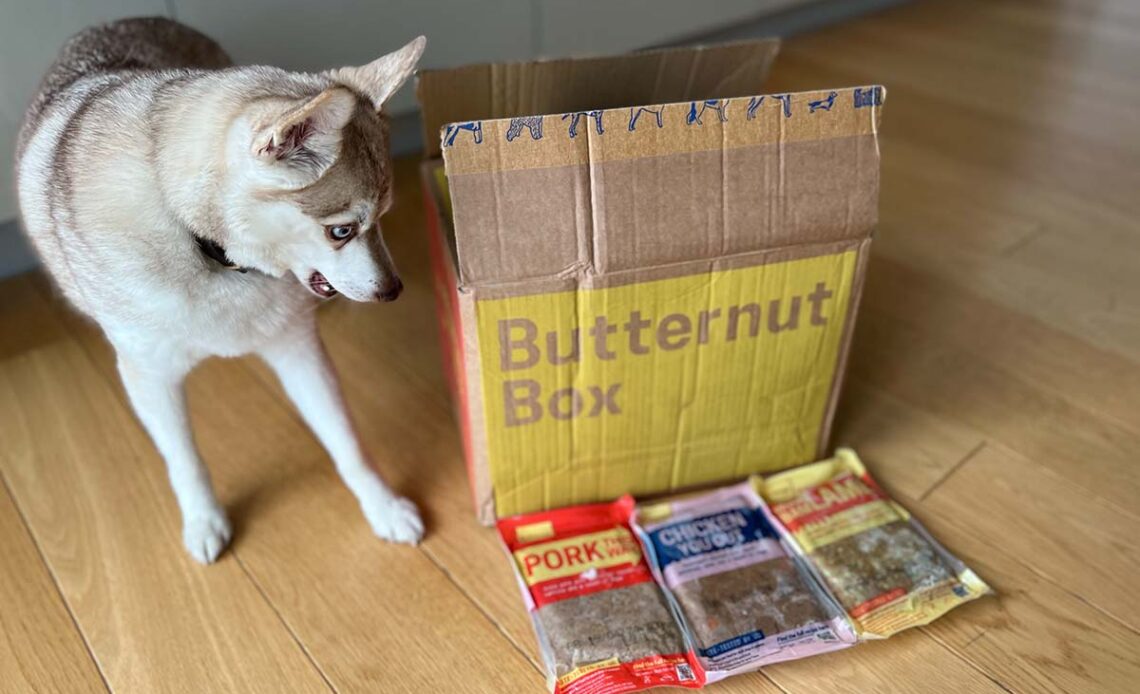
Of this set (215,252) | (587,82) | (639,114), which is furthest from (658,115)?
(215,252)

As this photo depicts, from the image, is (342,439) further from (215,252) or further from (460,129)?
(460,129)

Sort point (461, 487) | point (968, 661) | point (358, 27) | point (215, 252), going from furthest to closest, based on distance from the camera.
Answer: point (358, 27)
point (461, 487)
point (968, 661)
point (215, 252)

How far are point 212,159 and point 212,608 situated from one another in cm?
55

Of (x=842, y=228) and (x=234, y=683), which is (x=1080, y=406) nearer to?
(x=842, y=228)

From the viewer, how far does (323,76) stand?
90cm

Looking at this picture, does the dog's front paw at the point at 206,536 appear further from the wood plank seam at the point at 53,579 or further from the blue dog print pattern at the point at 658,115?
the blue dog print pattern at the point at 658,115

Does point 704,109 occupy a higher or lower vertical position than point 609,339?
higher

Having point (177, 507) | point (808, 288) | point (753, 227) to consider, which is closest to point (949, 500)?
point (808, 288)

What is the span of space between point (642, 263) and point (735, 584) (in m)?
0.40

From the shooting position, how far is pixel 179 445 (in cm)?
107

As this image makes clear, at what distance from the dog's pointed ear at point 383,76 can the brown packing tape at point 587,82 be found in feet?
0.44

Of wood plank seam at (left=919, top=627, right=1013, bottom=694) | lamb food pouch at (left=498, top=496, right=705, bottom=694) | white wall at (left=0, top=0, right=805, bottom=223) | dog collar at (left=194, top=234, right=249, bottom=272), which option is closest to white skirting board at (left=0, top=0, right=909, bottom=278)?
white wall at (left=0, top=0, right=805, bottom=223)

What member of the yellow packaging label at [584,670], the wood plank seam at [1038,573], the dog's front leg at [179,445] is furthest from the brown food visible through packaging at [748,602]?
the dog's front leg at [179,445]

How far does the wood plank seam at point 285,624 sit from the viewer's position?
3.17ft
